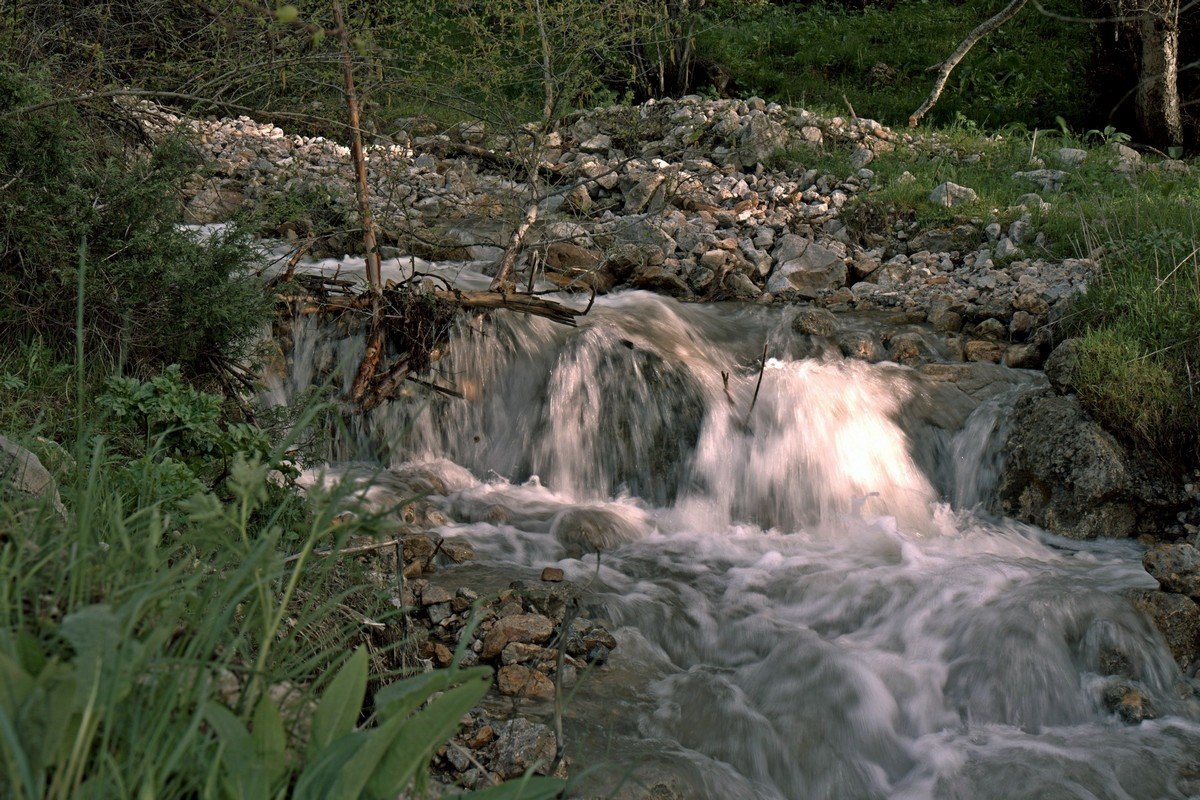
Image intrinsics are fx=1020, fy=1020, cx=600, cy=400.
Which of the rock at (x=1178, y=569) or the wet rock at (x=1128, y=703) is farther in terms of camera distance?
the rock at (x=1178, y=569)

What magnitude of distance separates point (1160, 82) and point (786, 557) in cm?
781

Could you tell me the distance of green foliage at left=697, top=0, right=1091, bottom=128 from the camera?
1205cm

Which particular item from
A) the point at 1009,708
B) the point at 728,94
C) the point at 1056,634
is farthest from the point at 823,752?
the point at 728,94

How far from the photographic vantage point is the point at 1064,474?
5438 mm

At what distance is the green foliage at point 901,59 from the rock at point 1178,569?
8464mm

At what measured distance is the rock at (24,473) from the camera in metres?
2.34

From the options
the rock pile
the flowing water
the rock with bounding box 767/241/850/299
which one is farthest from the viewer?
the rock with bounding box 767/241/850/299

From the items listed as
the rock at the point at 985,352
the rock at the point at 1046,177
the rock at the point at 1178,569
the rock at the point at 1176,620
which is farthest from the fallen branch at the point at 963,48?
the rock at the point at 1176,620

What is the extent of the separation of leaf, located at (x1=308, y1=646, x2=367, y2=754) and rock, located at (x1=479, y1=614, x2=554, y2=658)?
219cm

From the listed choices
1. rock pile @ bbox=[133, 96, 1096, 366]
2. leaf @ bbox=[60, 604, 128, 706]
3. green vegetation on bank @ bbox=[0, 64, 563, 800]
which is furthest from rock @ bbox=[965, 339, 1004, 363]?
leaf @ bbox=[60, 604, 128, 706]

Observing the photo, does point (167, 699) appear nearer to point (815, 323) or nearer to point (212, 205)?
point (815, 323)

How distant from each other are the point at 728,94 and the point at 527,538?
31.4ft

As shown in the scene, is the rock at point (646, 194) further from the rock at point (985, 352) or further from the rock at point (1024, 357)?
the rock at point (1024, 357)

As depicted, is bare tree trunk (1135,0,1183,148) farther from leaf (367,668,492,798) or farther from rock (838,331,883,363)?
leaf (367,668,492,798)
